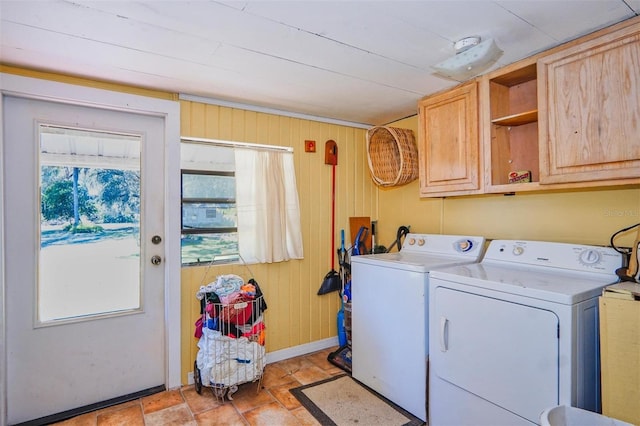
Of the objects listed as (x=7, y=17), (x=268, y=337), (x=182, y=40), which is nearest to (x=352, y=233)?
(x=268, y=337)

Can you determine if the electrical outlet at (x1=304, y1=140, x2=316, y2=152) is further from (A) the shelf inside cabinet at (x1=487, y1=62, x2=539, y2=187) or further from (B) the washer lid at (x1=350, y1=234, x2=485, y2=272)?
(A) the shelf inside cabinet at (x1=487, y1=62, x2=539, y2=187)

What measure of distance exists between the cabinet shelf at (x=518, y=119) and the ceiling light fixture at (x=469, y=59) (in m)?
0.32

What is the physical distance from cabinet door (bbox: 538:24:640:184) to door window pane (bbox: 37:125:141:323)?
8.46 feet

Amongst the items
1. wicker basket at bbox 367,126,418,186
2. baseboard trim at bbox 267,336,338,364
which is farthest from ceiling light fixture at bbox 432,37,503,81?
baseboard trim at bbox 267,336,338,364

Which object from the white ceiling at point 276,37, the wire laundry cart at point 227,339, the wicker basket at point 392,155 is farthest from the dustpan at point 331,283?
the white ceiling at point 276,37

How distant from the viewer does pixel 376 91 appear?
242 cm

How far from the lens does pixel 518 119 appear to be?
2.04 m

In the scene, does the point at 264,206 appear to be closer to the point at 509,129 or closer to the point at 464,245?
the point at 464,245

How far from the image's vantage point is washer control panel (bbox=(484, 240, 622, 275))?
1698 millimetres

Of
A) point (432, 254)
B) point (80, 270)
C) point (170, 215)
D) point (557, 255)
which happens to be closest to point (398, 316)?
point (432, 254)

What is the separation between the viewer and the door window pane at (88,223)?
2102mm

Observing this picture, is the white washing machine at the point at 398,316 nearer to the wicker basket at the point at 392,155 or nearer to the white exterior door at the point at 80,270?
the wicker basket at the point at 392,155

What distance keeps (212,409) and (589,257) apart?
2374 millimetres

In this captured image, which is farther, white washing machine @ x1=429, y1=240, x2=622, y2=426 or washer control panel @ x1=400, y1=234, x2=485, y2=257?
washer control panel @ x1=400, y1=234, x2=485, y2=257
